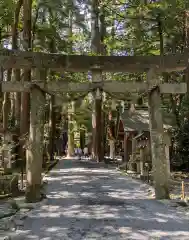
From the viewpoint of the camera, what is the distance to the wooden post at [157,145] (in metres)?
10.9

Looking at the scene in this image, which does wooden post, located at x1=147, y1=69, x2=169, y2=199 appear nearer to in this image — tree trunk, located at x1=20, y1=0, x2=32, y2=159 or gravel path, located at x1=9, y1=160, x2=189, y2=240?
gravel path, located at x1=9, y1=160, x2=189, y2=240

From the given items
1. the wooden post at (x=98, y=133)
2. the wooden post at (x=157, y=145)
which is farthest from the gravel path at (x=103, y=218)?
the wooden post at (x=98, y=133)

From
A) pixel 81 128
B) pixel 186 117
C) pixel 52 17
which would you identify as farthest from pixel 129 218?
pixel 81 128

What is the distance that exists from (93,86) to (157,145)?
9.57 ft

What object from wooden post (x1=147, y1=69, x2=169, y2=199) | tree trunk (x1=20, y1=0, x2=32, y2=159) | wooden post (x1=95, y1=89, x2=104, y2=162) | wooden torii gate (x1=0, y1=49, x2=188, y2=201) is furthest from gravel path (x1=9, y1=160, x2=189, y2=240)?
wooden post (x1=95, y1=89, x2=104, y2=162)

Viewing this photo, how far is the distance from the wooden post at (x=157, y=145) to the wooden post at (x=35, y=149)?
3.73m

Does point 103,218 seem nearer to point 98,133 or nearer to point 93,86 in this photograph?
point 93,86

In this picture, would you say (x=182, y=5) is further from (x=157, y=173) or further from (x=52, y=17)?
(x=157, y=173)

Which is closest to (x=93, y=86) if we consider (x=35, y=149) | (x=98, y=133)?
(x=35, y=149)

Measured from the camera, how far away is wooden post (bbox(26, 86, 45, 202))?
10.5m

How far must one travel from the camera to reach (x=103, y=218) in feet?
27.1

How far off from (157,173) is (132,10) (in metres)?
Result: 15.1

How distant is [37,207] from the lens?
973 centimetres

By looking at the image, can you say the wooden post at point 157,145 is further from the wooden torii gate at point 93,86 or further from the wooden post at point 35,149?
the wooden post at point 35,149
